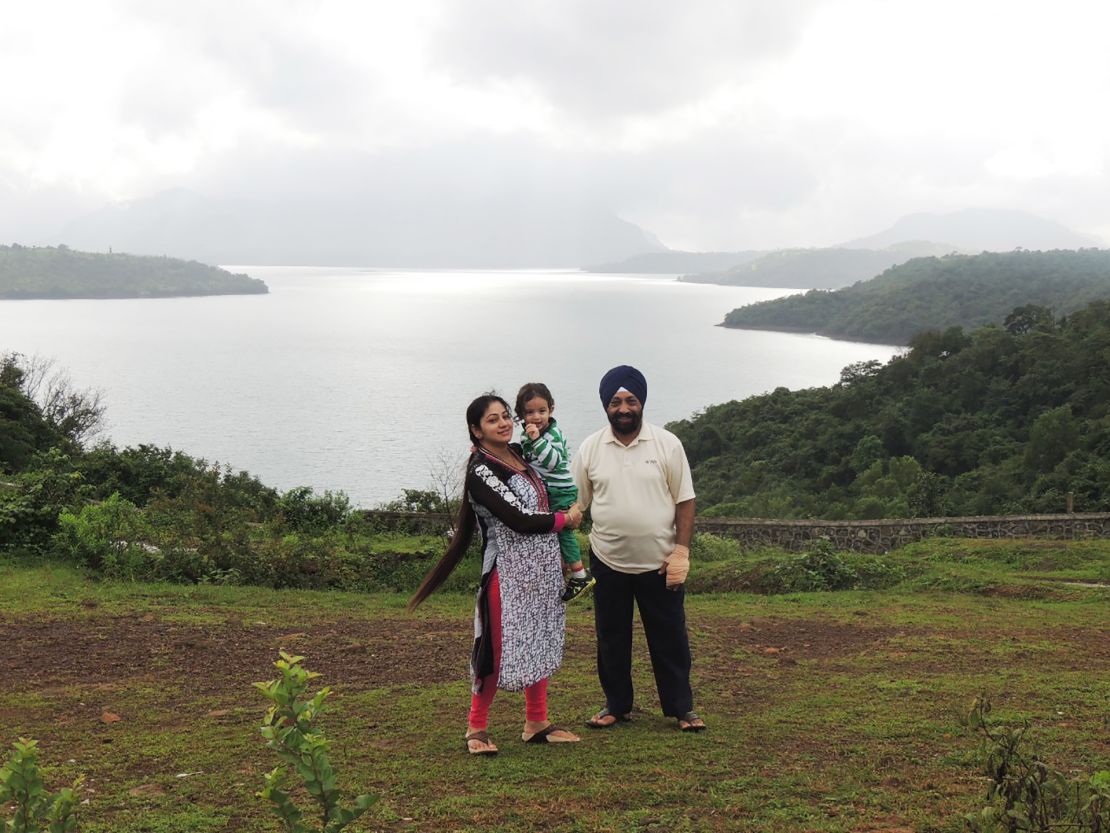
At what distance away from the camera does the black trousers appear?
4691 mm

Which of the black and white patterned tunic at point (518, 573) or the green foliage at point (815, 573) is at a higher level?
the black and white patterned tunic at point (518, 573)

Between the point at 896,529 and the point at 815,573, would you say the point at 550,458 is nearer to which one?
the point at 815,573

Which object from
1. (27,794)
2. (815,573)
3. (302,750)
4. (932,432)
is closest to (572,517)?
(302,750)

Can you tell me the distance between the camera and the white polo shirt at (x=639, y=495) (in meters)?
4.57

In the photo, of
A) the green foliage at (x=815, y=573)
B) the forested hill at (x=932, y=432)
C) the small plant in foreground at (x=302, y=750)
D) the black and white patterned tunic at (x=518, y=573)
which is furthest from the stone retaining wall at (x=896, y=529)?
the small plant in foreground at (x=302, y=750)

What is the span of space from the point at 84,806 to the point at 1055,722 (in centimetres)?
429

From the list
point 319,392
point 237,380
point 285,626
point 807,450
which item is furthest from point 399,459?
point 285,626

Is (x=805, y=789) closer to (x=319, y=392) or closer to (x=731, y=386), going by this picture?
(x=319, y=392)

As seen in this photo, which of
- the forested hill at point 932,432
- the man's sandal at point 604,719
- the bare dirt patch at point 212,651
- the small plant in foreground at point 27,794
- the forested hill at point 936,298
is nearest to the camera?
the small plant in foreground at point 27,794

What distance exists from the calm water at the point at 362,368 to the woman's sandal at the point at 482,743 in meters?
18.3

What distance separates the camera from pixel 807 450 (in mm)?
45969

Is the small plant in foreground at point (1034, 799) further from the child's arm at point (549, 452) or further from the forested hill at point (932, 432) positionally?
the forested hill at point (932, 432)

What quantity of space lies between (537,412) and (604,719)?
5.15ft

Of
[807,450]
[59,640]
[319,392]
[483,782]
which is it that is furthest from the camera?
[319,392]
